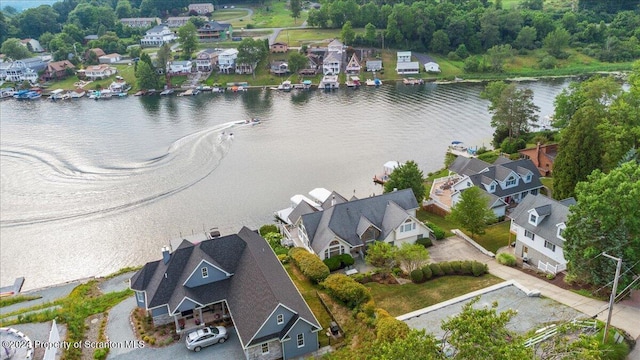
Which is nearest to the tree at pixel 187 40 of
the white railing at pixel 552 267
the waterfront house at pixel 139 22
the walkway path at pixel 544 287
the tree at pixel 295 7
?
the tree at pixel 295 7

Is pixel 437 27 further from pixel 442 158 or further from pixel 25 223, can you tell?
pixel 25 223

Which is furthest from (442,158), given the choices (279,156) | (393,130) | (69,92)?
(69,92)

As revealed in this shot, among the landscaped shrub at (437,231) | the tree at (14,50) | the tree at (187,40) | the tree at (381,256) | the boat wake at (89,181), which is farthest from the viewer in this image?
the tree at (14,50)

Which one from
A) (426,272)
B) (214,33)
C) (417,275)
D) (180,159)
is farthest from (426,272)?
(214,33)

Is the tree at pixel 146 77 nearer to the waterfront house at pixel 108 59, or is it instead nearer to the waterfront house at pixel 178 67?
the waterfront house at pixel 178 67

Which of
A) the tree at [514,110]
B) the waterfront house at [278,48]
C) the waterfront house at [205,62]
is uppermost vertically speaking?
the waterfront house at [278,48]

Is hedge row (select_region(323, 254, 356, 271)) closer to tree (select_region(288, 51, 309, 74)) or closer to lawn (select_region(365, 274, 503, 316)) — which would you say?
lawn (select_region(365, 274, 503, 316))

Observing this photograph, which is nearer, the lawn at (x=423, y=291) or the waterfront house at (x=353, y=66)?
Answer: the lawn at (x=423, y=291)

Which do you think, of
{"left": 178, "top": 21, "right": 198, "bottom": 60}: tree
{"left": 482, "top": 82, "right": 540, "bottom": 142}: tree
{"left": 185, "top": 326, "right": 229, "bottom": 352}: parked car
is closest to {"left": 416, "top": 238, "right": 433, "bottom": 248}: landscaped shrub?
{"left": 185, "top": 326, "right": 229, "bottom": 352}: parked car
